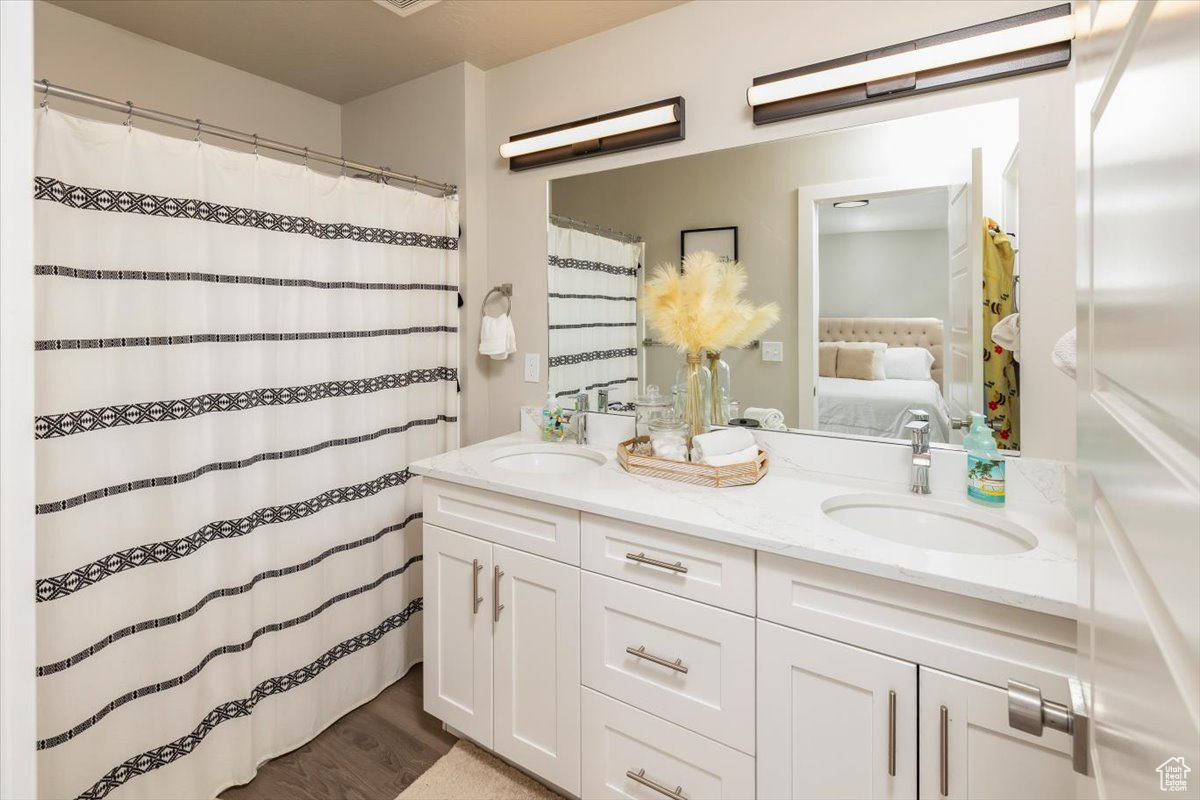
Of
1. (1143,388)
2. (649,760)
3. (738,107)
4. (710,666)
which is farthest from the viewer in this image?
(738,107)

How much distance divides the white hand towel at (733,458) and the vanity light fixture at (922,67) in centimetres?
103

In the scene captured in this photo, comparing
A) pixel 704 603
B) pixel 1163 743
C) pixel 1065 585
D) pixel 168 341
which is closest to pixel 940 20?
pixel 1065 585

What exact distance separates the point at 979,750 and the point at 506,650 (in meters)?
1.18

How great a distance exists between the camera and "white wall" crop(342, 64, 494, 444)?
2.41 meters

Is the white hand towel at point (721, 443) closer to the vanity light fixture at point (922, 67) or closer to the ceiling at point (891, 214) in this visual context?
the ceiling at point (891, 214)

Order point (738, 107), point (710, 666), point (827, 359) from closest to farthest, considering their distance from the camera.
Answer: point (710, 666) → point (827, 359) → point (738, 107)

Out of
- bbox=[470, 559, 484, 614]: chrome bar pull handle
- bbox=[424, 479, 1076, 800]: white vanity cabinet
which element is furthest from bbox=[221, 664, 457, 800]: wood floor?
bbox=[470, 559, 484, 614]: chrome bar pull handle

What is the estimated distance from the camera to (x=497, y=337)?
92.4 inches

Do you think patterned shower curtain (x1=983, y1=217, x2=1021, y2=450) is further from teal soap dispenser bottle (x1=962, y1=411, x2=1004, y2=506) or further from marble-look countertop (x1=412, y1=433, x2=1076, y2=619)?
marble-look countertop (x1=412, y1=433, x2=1076, y2=619)

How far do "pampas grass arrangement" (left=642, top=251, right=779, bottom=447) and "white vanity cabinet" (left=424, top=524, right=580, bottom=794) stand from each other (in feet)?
2.24

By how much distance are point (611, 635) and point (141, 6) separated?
2.57 metres

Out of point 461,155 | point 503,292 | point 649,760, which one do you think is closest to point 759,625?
point 649,760

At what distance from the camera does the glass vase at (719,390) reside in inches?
75.4

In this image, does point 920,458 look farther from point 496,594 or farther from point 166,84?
point 166,84
